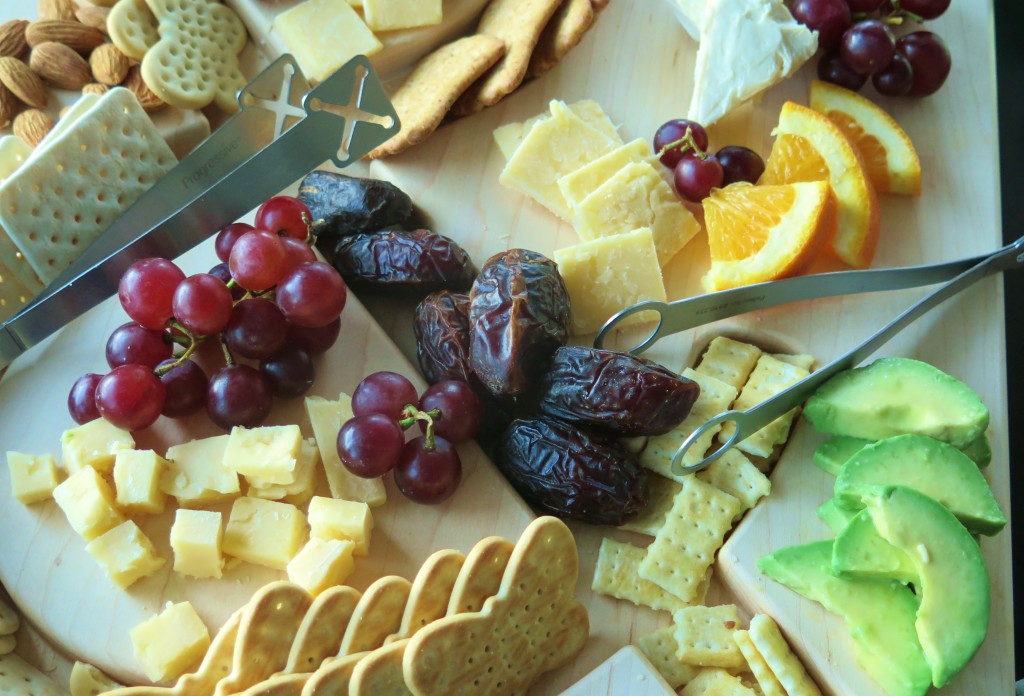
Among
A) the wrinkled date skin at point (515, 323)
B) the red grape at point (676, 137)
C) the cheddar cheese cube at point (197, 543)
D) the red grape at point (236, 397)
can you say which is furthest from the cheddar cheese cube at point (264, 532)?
the red grape at point (676, 137)

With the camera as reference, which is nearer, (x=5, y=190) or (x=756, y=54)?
(x=5, y=190)

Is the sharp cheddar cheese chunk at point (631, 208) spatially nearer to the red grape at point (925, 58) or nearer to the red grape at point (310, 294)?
the red grape at point (310, 294)

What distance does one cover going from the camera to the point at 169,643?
1132mm

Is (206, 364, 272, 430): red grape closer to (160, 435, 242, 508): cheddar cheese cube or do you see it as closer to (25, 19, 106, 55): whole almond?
(160, 435, 242, 508): cheddar cheese cube

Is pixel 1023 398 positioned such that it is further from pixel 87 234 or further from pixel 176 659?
pixel 87 234

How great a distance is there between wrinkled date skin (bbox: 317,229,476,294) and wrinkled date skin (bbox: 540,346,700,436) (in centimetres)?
26

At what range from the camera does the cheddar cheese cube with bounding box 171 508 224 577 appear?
1.17 meters

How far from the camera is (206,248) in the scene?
1.51m

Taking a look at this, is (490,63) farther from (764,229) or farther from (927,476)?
(927,476)

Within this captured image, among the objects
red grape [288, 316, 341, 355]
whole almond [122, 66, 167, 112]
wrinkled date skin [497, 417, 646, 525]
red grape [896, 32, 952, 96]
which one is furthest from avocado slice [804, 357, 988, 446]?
whole almond [122, 66, 167, 112]

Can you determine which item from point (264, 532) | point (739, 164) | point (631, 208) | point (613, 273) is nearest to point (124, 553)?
point (264, 532)

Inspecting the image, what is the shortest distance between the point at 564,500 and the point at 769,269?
→ 51 cm

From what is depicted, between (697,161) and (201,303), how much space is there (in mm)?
853

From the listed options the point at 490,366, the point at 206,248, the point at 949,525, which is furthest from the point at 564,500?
the point at 206,248
